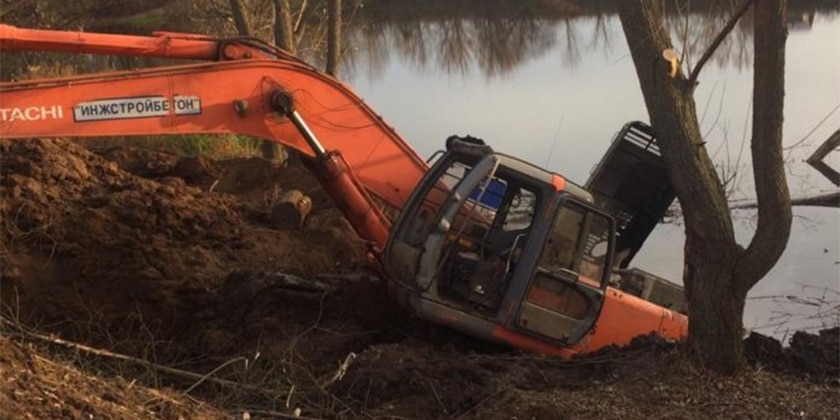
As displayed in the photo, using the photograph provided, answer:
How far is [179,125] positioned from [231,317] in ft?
5.44

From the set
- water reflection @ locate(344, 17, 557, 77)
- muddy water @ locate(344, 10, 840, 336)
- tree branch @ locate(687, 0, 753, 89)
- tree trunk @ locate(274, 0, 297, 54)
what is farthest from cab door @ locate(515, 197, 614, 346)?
water reflection @ locate(344, 17, 557, 77)

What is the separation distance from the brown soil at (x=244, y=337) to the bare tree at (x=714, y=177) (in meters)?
0.37

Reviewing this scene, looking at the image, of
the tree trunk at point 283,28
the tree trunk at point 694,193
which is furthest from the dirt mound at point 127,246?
the tree trunk at point 694,193

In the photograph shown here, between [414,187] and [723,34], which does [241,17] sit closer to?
[414,187]

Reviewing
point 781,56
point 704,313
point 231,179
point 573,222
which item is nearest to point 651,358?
point 704,313

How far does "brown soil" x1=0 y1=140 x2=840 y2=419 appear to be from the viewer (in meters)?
6.78

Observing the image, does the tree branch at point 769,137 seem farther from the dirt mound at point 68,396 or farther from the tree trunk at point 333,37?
the tree trunk at point 333,37

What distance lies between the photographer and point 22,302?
944 cm

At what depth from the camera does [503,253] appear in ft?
28.4

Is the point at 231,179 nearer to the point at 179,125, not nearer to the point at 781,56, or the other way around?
the point at 179,125

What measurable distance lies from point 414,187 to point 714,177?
10.3 feet

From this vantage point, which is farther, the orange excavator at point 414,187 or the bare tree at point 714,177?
the orange excavator at point 414,187

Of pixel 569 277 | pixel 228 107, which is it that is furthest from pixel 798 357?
pixel 228 107

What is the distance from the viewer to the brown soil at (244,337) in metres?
6.78
